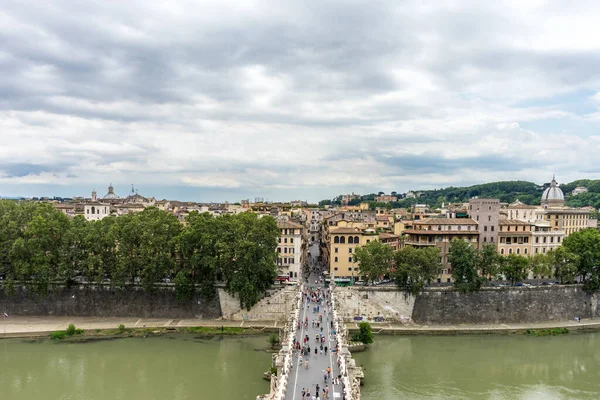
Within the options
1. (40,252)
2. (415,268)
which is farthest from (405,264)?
(40,252)

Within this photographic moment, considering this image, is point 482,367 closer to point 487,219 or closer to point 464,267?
point 464,267

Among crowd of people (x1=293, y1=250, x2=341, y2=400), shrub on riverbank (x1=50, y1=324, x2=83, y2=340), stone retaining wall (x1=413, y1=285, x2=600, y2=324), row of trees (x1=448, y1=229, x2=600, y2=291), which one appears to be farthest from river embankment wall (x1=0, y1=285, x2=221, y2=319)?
row of trees (x1=448, y1=229, x2=600, y2=291)

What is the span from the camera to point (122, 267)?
4194cm

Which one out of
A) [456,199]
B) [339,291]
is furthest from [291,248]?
[456,199]

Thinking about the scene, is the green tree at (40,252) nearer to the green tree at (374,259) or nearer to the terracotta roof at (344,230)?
the terracotta roof at (344,230)

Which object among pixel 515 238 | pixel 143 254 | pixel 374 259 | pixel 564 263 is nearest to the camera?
pixel 143 254

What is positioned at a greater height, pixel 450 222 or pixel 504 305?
pixel 450 222

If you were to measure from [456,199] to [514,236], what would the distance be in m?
105

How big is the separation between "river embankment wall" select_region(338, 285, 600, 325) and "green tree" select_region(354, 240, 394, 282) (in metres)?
1.46

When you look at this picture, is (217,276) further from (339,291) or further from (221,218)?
(339,291)

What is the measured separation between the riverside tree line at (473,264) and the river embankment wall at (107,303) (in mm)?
14769

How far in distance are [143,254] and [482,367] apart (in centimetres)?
2770

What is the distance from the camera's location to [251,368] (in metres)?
33.2

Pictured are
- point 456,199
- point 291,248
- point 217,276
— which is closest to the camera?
point 217,276
